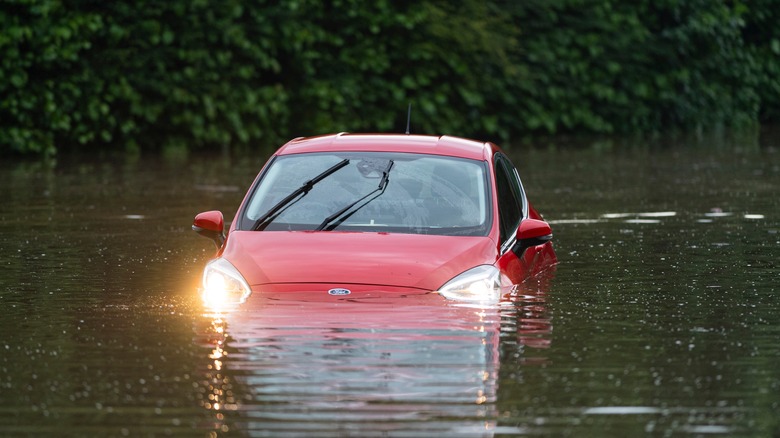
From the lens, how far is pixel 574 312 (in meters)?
10.9

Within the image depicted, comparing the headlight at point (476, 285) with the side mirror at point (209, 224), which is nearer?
the headlight at point (476, 285)

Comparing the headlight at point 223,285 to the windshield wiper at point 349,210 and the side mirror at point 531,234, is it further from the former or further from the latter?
the side mirror at point 531,234

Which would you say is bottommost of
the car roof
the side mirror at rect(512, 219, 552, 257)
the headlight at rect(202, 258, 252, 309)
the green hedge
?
the green hedge

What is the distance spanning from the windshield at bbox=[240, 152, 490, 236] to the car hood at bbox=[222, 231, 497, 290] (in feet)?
0.66

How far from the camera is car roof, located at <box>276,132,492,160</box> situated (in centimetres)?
1160

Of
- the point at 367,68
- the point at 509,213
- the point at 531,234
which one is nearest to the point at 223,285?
the point at 531,234

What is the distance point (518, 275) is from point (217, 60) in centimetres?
2192

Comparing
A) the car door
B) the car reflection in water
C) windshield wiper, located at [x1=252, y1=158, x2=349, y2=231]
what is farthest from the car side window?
windshield wiper, located at [x1=252, y1=158, x2=349, y2=231]

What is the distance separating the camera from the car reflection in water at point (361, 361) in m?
7.30

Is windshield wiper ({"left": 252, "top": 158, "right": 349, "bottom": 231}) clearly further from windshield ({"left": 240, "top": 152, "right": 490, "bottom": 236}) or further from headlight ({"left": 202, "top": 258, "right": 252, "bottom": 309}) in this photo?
headlight ({"left": 202, "top": 258, "right": 252, "bottom": 309})

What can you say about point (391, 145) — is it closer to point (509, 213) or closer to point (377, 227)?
point (509, 213)

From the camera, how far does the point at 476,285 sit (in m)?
10.3

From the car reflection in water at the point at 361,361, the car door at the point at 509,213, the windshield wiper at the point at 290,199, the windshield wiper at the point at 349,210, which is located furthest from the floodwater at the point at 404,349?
the windshield wiper at the point at 349,210

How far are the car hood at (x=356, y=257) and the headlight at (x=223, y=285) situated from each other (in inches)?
2.0
